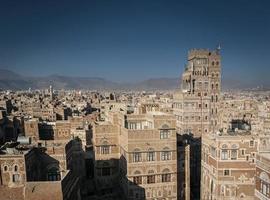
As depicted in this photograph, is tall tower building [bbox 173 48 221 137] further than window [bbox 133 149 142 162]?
Yes

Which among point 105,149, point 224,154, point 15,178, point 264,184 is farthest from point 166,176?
point 15,178

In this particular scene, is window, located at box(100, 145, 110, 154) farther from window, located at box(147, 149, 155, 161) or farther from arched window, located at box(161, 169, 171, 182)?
arched window, located at box(161, 169, 171, 182)

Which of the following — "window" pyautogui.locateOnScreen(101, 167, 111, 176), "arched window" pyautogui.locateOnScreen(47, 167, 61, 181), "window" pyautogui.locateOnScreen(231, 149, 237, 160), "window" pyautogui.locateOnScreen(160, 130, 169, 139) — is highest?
"window" pyautogui.locateOnScreen(160, 130, 169, 139)

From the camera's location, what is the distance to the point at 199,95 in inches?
2756

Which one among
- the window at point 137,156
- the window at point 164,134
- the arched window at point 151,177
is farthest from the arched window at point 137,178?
the window at point 164,134

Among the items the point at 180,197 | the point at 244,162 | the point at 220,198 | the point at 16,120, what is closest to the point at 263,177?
the point at 244,162

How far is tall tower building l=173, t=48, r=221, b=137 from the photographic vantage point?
67.2 m

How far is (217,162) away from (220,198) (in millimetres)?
6224

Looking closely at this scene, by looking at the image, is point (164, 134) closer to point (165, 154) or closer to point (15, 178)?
point (165, 154)

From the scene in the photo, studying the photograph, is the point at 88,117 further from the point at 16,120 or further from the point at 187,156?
the point at 187,156

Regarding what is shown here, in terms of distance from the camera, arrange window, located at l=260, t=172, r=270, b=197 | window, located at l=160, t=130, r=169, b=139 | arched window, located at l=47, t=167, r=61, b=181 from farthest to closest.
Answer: window, located at l=160, t=130, r=169, b=139 → arched window, located at l=47, t=167, r=61, b=181 → window, located at l=260, t=172, r=270, b=197

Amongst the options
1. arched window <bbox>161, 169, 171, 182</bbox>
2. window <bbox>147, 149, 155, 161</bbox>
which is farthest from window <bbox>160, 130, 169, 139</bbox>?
arched window <bbox>161, 169, 171, 182</bbox>

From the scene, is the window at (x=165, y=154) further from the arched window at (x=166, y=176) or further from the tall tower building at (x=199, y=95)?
the tall tower building at (x=199, y=95)

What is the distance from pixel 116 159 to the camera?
5116cm
